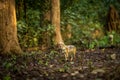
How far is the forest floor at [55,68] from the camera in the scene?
6.51 meters

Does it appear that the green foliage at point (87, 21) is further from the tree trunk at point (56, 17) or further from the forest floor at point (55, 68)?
the forest floor at point (55, 68)

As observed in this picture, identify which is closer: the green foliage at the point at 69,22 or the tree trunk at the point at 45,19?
the green foliage at the point at 69,22

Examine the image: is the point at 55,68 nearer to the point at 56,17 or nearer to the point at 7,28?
the point at 7,28

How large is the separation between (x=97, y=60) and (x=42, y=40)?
11.9ft

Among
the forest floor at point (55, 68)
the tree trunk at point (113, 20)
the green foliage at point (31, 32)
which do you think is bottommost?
the forest floor at point (55, 68)

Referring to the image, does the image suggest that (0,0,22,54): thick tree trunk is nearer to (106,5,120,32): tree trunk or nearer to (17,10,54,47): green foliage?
(17,10,54,47): green foliage

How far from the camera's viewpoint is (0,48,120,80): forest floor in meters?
6.51

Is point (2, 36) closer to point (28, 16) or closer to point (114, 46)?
point (28, 16)

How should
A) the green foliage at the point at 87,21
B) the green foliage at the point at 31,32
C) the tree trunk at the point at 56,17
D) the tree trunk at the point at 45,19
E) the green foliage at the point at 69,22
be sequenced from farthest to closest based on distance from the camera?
1. the green foliage at the point at 87,21
2. the tree trunk at the point at 45,19
3. the tree trunk at the point at 56,17
4. the green foliage at the point at 69,22
5. the green foliage at the point at 31,32

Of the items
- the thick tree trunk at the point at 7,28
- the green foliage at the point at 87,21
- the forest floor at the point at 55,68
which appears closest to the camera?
the forest floor at the point at 55,68

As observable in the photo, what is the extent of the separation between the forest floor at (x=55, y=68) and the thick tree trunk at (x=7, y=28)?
0.37m

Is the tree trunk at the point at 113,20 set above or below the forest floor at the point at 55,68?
above

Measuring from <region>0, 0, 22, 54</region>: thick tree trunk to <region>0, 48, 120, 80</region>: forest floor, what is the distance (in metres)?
0.37

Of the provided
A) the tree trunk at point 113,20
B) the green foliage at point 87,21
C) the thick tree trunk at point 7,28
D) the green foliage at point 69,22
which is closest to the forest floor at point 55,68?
the thick tree trunk at point 7,28
